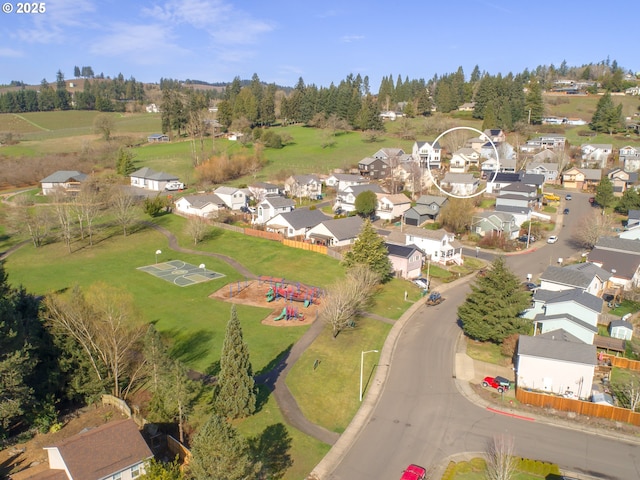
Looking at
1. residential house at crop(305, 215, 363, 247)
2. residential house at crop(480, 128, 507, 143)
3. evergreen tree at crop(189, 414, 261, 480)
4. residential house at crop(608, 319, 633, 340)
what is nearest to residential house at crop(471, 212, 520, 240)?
residential house at crop(305, 215, 363, 247)

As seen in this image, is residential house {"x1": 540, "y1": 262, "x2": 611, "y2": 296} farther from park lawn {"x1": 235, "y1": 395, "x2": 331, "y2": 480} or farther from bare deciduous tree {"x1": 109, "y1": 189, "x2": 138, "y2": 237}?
bare deciduous tree {"x1": 109, "y1": 189, "x2": 138, "y2": 237}

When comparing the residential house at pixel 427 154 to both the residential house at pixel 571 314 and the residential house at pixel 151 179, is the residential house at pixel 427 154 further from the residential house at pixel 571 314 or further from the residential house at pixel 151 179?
the residential house at pixel 571 314

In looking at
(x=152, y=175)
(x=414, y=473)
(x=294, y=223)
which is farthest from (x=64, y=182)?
(x=414, y=473)

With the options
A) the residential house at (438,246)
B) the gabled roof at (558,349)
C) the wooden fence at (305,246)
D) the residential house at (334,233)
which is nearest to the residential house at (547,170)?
the residential house at (438,246)

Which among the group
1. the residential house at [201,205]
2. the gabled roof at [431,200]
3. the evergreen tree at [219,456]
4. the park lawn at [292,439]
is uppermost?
the gabled roof at [431,200]

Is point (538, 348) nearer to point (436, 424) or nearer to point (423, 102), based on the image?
point (436, 424)

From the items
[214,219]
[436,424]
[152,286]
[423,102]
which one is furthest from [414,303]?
[423,102]
